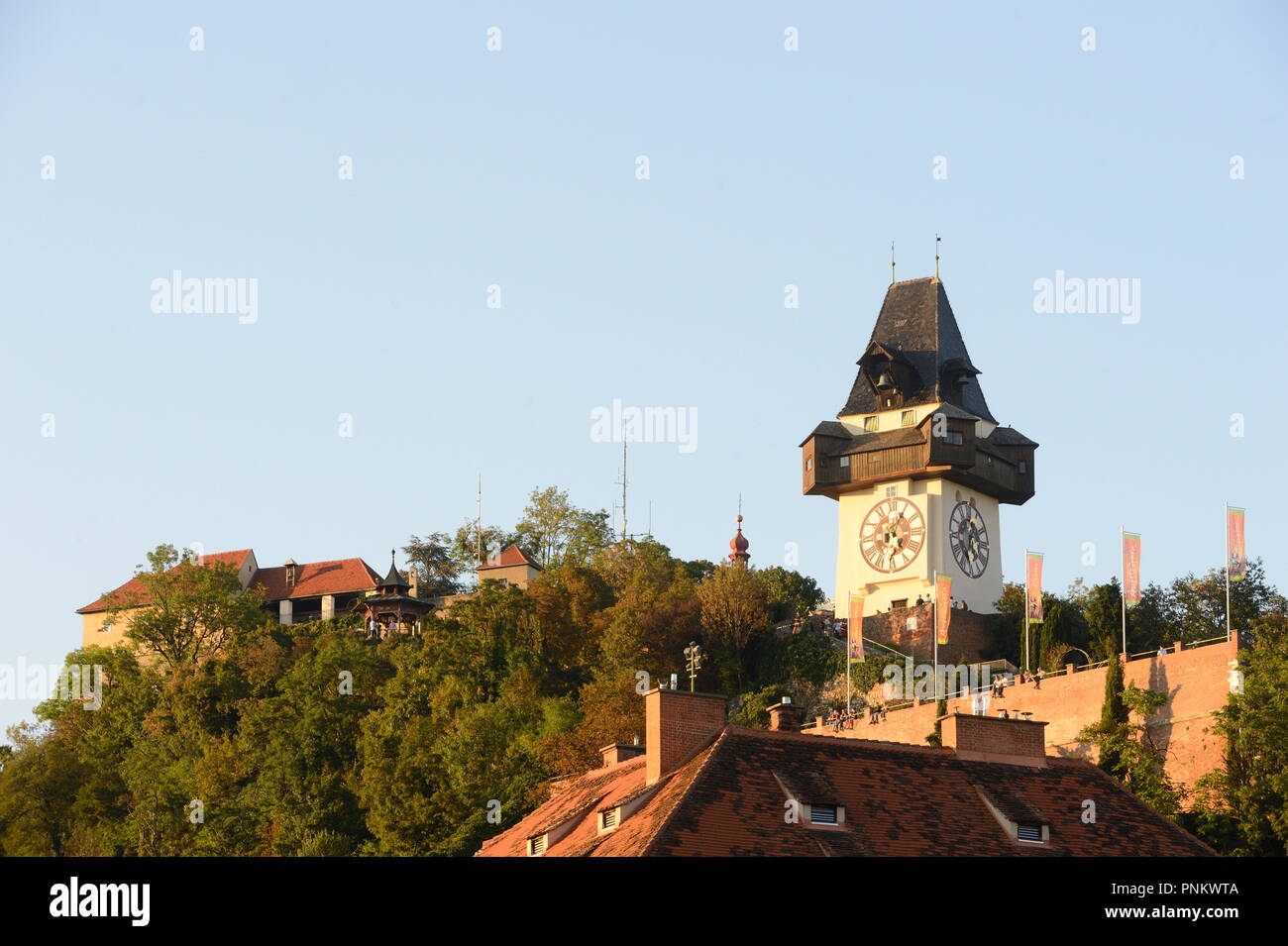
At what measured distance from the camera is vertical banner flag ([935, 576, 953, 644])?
7131 cm

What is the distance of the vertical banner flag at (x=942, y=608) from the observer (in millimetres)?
71312

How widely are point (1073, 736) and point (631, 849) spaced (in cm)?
2578

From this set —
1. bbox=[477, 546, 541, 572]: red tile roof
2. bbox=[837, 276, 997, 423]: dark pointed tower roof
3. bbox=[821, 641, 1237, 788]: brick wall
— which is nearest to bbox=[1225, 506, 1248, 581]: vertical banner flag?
bbox=[821, 641, 1237, 788]: brick wall

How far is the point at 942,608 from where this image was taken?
72.0 metres

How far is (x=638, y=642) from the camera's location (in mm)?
76188

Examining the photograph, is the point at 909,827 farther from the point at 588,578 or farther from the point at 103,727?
the point at 103,727

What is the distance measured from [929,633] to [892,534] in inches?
206

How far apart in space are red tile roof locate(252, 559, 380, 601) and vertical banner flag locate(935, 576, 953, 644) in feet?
140

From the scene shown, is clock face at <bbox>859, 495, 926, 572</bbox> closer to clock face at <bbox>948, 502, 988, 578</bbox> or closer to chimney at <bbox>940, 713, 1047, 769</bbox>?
clock face at <bbox>948, 502, 988, 578</bbox>

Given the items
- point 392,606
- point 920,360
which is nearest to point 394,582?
point 392,606

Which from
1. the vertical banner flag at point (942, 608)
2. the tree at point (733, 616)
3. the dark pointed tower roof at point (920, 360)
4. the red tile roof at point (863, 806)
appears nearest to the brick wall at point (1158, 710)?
the vertical banner flag at point (942, 608)

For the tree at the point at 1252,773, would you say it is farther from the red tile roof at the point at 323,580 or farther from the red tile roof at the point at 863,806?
the red tile roof at the point at 323,580
